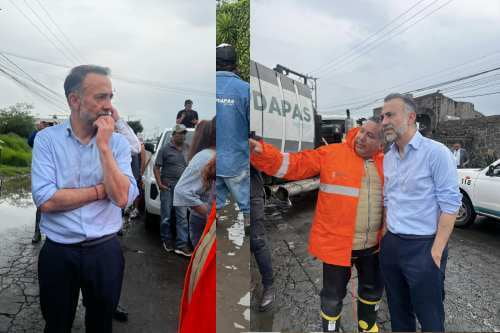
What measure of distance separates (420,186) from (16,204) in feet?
4.87

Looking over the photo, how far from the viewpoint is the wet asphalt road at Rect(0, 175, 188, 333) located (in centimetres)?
147

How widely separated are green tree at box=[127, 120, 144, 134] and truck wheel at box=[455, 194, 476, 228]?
1.21 meters

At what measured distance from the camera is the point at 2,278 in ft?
4.98

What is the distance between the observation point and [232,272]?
56.6 inches

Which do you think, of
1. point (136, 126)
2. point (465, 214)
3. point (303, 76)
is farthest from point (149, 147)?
point (465, 214)

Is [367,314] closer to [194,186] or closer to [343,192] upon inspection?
[343,192]

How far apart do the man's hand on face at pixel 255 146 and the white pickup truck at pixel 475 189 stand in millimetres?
734

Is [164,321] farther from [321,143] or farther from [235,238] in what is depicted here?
[321,143]

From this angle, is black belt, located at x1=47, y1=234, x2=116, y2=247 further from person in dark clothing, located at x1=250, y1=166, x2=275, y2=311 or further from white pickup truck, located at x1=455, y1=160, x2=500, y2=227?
white pickup truck, located at x1=455, y1=160, x2=500, y2=227

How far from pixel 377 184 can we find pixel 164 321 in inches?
38.7

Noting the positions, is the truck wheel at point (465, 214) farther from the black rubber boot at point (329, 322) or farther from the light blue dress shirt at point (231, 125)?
the light blue dress shirt at point (231, 125)

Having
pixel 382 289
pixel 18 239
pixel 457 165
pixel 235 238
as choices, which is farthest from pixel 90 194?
pixel 457 165

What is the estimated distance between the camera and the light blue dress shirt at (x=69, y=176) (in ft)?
4.15

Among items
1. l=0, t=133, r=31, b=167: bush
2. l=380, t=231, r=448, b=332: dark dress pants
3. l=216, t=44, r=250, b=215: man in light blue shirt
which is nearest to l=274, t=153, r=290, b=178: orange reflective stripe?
l=216, t=44, r=250, b=215: man in light blue shirt
